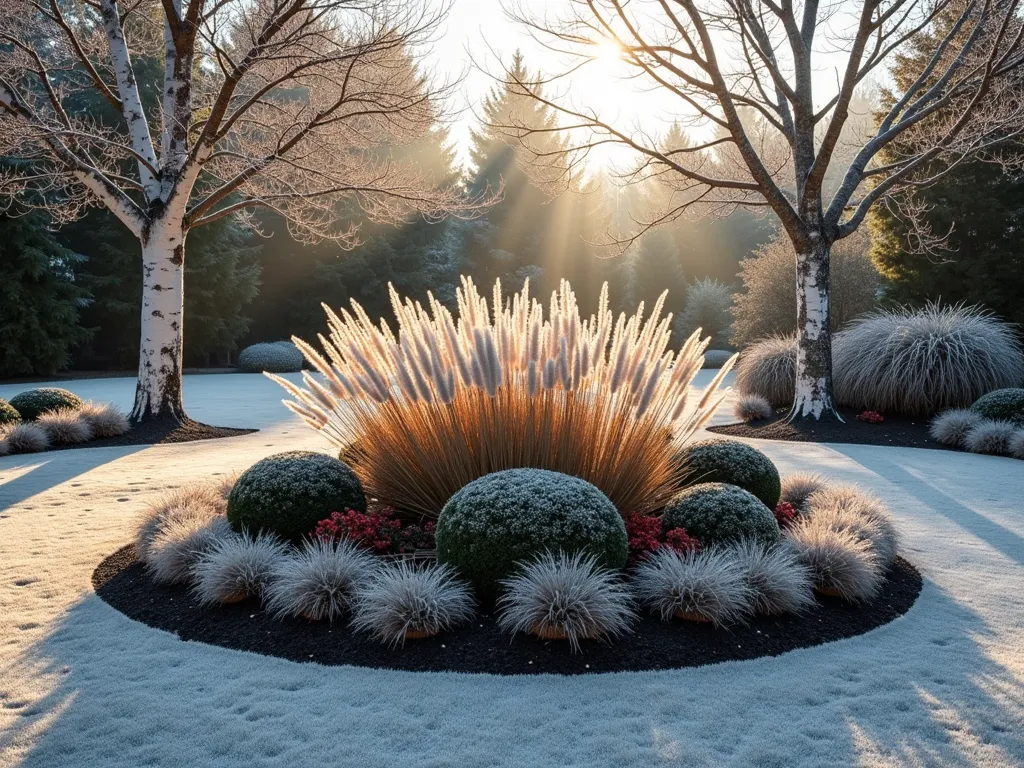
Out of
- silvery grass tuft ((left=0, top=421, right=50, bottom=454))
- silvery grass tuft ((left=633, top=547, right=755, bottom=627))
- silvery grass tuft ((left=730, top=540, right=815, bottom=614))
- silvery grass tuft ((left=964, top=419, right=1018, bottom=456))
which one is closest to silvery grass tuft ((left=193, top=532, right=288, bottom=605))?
silvery grass tuft ((left=633, top=547, right=755, bottom=627))

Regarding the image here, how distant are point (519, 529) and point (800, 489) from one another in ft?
10.4

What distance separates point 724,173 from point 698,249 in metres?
24.5

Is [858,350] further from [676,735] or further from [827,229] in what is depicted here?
[676,735]

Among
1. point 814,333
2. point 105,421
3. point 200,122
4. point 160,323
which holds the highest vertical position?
point 200,122

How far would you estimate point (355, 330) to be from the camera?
4.62m

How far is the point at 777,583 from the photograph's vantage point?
3645 mm

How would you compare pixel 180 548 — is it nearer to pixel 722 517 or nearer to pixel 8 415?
pixel 722 517

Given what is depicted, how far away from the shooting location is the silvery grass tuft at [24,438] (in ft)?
29.7


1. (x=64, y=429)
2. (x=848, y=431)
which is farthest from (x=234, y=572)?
(x=848, y=431)

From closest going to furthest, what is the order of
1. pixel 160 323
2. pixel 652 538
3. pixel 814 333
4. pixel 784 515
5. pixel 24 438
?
1. pixel 652 538
2. pixel 784 515
3. pixel 24 438
4. pixel 160 323
5. pixel 814 333

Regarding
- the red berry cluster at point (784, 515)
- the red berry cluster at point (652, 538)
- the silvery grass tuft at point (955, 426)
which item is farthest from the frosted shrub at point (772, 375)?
the red berry cluster at point (652, 538)

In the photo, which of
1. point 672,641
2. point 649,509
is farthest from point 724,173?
point 672,641

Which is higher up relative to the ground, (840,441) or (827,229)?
(827,229)

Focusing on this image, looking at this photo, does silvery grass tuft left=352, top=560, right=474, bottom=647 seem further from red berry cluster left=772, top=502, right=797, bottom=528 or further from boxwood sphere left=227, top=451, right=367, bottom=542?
red berry cluster left=772, top=502, right=797, bottom=528
